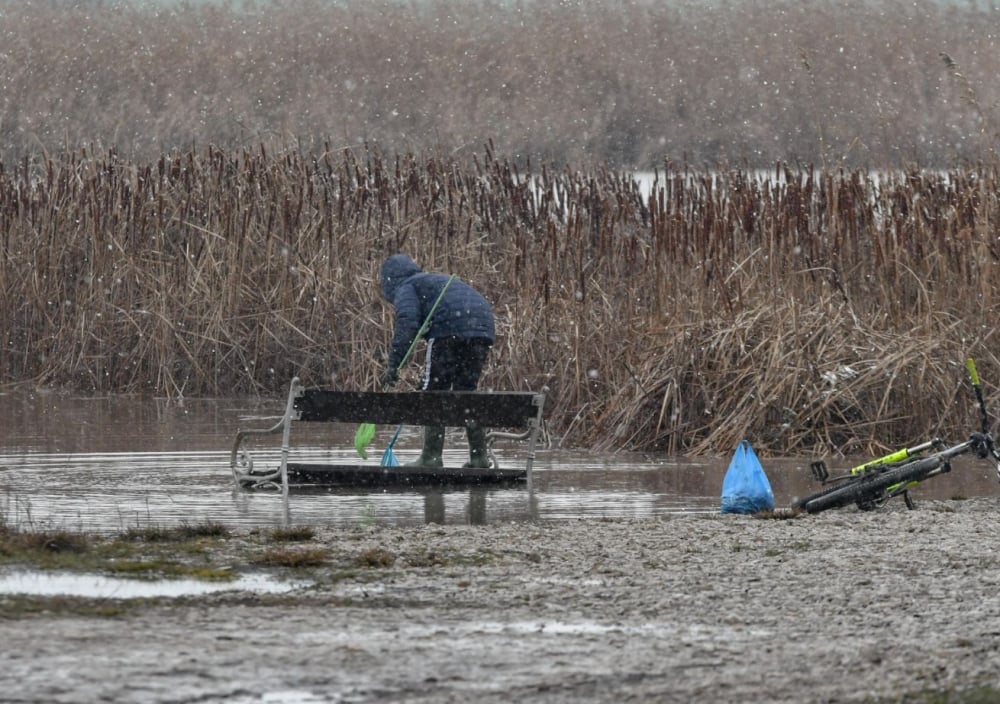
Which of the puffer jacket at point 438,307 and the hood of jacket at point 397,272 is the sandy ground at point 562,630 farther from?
the hood of jacket at point 397,272

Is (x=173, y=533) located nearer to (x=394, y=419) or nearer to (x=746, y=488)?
(x=394, y=419)

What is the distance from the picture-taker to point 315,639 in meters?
6.06

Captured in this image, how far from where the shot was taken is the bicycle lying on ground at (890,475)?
1001 centimetres

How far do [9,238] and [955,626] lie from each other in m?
12.6

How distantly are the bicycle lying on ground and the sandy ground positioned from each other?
1242 millimetres

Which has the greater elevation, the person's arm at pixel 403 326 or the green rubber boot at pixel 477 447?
the person's arm at pixel 403 326

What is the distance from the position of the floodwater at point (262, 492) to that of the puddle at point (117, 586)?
182 centimetres

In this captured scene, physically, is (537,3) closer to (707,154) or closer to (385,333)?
(707,154)

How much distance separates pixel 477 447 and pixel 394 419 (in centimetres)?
120

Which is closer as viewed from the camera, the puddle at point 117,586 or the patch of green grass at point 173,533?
the puddle at point 117,586

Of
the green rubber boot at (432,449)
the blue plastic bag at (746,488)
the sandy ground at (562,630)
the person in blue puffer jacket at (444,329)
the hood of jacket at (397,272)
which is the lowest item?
the sandy ground at (562,630)

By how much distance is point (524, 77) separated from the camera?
31875 mm

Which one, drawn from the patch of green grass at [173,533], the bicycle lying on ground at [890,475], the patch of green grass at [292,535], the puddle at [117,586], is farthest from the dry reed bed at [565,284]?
the puddle at [117,586]

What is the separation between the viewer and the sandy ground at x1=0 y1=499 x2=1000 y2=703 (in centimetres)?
545
